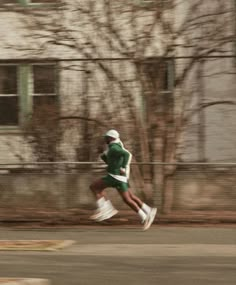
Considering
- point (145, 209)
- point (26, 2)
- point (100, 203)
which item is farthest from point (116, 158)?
point (26, 2)

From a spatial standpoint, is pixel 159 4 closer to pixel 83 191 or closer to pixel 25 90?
pixel 25 90

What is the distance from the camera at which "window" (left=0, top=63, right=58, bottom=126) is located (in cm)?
1296

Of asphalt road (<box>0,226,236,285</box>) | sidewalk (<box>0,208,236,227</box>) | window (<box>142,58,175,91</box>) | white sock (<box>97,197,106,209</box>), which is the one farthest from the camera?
window (<box>142,58,175,91</box>)

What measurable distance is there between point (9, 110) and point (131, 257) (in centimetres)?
518

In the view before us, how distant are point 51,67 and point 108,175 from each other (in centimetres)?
246

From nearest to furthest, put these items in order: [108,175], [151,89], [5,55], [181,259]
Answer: [181,259], [108,175], [151,89], [5,55]

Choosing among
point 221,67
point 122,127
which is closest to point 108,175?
point 122,127

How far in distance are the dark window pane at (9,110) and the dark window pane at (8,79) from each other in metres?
0.27

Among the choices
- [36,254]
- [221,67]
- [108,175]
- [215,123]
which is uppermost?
[221,67]

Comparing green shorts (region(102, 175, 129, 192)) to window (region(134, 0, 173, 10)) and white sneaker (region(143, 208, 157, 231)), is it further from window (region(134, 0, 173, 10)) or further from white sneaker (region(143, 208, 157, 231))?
window (region(134, 0, 173, 10))

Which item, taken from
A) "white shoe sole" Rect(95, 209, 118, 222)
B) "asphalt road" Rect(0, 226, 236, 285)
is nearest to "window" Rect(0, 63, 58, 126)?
"white shoe sole" Rect(95, 209, 118, 222)

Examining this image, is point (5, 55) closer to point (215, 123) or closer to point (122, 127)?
point (122, 127)

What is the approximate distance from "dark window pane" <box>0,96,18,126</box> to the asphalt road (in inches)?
93.2

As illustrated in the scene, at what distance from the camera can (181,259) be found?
9.11 meters
